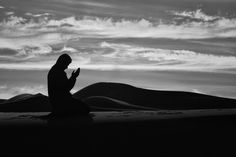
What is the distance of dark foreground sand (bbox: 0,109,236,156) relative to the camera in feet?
27.6

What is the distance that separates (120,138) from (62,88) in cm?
338

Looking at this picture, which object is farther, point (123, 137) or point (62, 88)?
point (62, 88)

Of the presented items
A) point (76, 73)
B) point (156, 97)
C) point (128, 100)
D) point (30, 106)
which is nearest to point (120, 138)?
point (76, 73)

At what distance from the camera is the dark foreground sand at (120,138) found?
8422 mm

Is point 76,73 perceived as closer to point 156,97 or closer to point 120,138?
point 120,138

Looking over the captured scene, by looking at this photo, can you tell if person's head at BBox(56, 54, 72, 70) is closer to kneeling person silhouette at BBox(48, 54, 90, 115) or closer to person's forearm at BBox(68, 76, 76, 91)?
kneeling person silhouette at BBox(48, 54, 90, 115)

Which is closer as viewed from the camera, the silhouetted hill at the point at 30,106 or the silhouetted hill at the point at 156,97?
the silhouetted hill at the point at 30,106

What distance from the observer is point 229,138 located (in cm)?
973

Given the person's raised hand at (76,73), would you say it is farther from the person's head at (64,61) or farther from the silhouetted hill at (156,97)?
the silhouetted hill at (156,97)

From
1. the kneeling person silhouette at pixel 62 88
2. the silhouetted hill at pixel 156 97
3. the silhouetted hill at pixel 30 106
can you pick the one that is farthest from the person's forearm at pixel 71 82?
the silhouetted hill at pixel 156 97

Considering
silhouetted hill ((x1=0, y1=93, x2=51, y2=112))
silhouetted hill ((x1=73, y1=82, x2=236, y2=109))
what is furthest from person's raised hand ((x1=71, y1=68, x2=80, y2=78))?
silhouetted hill ((x1=73, y1=82, x2=236, y2=109))

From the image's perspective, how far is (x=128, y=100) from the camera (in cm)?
2827

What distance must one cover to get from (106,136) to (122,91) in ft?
67.2

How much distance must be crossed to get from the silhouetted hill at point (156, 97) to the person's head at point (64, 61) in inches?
553
